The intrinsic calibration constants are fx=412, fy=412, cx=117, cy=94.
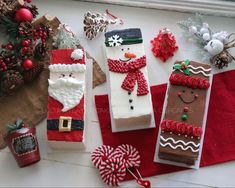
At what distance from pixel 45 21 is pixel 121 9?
381 millimetres

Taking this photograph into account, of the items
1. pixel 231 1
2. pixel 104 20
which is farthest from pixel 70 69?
pixel 231 1

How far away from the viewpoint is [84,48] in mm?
1949

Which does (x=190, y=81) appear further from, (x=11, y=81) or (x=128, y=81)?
(x=11, y=81)

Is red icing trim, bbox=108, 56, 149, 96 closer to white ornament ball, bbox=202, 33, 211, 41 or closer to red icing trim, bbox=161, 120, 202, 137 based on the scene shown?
red icing trim, bbox=161, 120, 202, 137

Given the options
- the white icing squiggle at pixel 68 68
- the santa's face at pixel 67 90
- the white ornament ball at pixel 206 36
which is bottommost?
the santa's face at pixel 67 90

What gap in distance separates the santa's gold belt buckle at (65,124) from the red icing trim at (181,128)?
0.38 m

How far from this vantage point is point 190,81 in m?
1.72

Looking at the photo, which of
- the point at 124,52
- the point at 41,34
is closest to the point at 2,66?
the point at 41,34

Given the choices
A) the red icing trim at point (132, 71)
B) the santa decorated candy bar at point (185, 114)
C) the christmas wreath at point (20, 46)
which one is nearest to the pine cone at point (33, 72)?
the christmas wreath at point (20, 46)

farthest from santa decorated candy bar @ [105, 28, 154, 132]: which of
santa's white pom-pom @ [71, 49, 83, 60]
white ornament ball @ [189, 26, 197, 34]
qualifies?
white ornament ball @ [189, 26, 197, 34]

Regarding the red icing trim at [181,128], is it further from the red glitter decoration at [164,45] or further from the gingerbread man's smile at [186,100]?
the red glitter decoration at [164,45]

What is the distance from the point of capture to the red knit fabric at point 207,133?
1.73 m

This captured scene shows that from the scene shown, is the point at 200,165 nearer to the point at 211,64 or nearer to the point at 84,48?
the point at 211,64

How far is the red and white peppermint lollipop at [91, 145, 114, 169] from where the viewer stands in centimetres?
169
